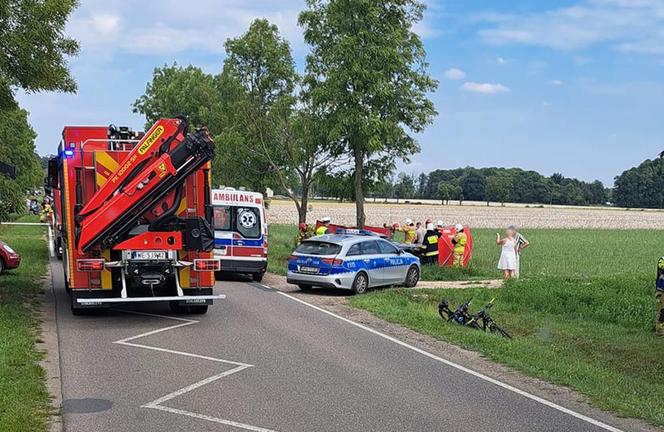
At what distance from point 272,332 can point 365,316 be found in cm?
317

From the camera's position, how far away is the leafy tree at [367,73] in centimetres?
2575

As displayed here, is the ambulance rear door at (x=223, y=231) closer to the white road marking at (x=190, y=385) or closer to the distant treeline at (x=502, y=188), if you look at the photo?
the white road marking at (x=190, y=385)

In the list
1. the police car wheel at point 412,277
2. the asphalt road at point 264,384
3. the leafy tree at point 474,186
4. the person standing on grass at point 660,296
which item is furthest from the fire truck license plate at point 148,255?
the leafy tree at point 474,186

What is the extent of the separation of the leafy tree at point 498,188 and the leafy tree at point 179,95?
114580mm

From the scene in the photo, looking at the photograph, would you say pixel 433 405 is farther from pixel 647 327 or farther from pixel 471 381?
pixel 647 327

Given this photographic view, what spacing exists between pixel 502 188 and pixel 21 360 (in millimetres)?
158837

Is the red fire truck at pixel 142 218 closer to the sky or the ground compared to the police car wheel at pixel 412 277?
closer to the sky

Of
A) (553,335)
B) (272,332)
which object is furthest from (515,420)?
(553,335)

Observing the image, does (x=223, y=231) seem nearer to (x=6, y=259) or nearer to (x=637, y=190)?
(x=6, y=259)

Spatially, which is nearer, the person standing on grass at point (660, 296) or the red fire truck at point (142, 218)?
the red fire truck at point (142, 218)

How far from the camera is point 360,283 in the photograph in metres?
19.1

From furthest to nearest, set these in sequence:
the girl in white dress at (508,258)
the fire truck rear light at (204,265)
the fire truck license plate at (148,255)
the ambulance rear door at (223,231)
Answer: the girl in white dress at (508,258) → the ambulance rear door at (223,231) → the fire truck rear light at (204,265) → the fire truck license plate at (148,255)

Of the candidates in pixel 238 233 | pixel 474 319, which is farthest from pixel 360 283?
pixel 474 319

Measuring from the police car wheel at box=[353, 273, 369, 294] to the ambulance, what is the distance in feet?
12.1
